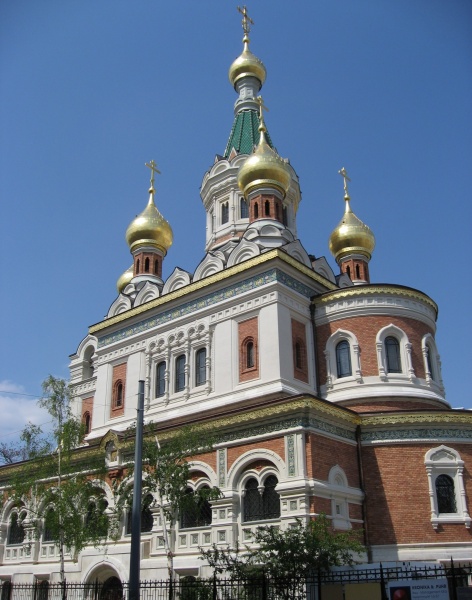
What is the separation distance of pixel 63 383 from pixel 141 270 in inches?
368

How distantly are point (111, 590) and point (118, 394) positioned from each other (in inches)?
253

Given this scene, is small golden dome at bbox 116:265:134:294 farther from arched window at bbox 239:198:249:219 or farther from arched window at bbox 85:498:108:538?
arched window at bbox 85:498:108:538

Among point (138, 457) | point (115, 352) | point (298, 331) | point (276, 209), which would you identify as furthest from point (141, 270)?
point (138, 457)

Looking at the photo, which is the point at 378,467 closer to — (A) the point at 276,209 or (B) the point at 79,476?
(B) the point at 79,476

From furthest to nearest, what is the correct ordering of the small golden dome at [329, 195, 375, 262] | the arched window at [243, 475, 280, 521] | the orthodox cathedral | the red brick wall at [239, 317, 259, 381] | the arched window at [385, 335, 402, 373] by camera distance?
the small golden dome at [329, 195, 375, 262], the arched window at [385, 335, 402, 373], the red brick wall at [239, 317, 259, 381], the orthodox cathedral, the arched window at [243, 475, 280, 521]

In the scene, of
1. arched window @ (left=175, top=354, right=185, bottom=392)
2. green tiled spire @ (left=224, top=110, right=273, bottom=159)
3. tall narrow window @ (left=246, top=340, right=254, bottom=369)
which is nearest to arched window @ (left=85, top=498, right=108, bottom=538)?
arched window @ (left=175, top=354, right=185, bottom=392)

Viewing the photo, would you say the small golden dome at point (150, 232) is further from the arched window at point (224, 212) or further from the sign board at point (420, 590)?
the sign board at point (420, 590)

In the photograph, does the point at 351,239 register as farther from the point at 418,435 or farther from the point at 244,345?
the point at 418,435

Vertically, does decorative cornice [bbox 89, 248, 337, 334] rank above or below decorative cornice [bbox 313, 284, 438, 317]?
above

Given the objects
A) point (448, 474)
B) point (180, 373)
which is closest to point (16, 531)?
point (180, 373)

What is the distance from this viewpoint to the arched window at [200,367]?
1941 cm

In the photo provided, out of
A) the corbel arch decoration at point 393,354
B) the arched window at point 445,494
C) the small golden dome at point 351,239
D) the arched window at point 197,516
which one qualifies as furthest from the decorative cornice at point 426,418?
the small golden dome at point 351,239

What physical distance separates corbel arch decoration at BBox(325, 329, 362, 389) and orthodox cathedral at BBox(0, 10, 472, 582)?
0.03 m

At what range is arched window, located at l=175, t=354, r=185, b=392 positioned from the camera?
19922 millimetres
